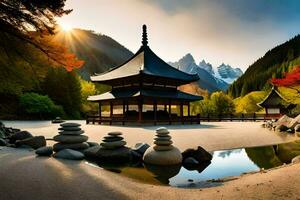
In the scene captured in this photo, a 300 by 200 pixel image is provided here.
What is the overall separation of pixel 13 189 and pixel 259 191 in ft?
16.9

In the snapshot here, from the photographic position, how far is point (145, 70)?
100 ft

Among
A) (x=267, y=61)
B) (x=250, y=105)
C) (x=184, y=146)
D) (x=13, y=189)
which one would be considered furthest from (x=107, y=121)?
(x=267, y=61)

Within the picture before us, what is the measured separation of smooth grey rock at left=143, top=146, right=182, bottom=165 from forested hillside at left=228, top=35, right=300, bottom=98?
95449 millimetres

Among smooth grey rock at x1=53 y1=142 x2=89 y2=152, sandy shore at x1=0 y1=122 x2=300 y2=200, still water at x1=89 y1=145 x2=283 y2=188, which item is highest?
smooth grey rock at x1=53 y1=142 x2=89 y2=152

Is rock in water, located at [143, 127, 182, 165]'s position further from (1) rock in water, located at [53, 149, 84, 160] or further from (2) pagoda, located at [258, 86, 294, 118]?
(2) pagoda, located at [258, 86, 294, 118]

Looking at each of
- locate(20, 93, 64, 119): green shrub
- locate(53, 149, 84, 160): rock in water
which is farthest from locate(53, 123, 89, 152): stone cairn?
locate(20, 93, 64, 119): green shrub

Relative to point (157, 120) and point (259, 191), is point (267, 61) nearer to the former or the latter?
point (157, 120)

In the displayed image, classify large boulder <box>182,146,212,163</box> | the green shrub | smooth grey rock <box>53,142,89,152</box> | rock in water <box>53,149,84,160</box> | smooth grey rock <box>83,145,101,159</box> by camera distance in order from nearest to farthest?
rock in water <box>53,149,84,160</box>
large boulder <box>182,146,212,163</box>
smooth grey rock <box>83,145,101,159</box>
smooth grey rock <box>53,142,89,152</box>
the green shrub

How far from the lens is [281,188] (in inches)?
242

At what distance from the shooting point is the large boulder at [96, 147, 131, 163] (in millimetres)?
10953

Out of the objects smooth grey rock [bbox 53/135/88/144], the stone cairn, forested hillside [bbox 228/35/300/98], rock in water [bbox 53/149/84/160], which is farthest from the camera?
forested hillside [bbox 228/35/300/98]

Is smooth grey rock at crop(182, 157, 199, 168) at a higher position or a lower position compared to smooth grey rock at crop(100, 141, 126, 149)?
lower

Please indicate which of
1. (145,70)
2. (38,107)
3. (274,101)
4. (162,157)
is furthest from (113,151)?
(274,101)

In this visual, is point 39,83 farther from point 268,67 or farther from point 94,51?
point 94,51
